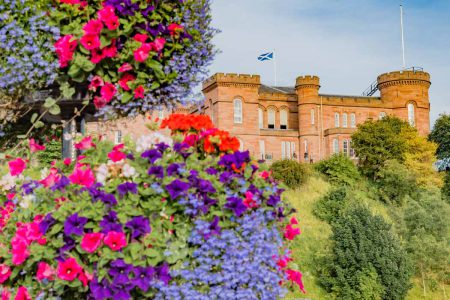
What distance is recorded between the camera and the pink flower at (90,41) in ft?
16.3

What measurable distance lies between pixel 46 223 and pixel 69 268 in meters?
0.41

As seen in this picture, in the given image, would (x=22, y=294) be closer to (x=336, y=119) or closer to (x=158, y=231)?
(x=158, y=231)

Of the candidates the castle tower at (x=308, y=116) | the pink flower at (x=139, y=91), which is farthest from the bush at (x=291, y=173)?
the pink flower at (x=139, y=91)

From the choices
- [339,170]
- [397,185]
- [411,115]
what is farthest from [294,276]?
[411,115]

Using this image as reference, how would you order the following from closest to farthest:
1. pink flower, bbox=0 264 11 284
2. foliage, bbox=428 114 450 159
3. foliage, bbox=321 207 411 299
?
1. pink flower, bbox=0 264 11 284
2. foliage, bbox=321 207 411 299
3. foliage, bbox=428 114 450 159

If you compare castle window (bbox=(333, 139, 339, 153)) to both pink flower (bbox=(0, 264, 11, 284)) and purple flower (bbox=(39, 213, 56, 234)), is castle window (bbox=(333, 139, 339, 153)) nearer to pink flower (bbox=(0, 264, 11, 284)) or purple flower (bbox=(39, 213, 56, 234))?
pink flower (bbox=(0, 264, 11, 284))

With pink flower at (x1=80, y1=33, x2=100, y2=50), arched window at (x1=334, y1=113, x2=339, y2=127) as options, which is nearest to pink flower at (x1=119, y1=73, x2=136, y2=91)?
pink flower at (x1=80, y1=33, x2=100, y2=50)

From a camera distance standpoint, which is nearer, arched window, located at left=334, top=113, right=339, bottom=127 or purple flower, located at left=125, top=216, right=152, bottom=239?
purple flower, located at left=125, top=216, right=152, bottom=239

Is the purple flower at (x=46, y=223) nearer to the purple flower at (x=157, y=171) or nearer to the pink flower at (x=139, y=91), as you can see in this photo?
the purple flower at (x=157, y=171)

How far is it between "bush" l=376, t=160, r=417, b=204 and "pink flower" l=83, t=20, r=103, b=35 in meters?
27.3

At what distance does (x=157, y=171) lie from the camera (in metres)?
4.01

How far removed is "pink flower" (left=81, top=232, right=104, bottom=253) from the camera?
3.83 m

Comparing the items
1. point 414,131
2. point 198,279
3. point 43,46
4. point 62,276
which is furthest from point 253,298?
point 414,131

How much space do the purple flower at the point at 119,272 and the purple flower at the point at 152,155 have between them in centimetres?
79
